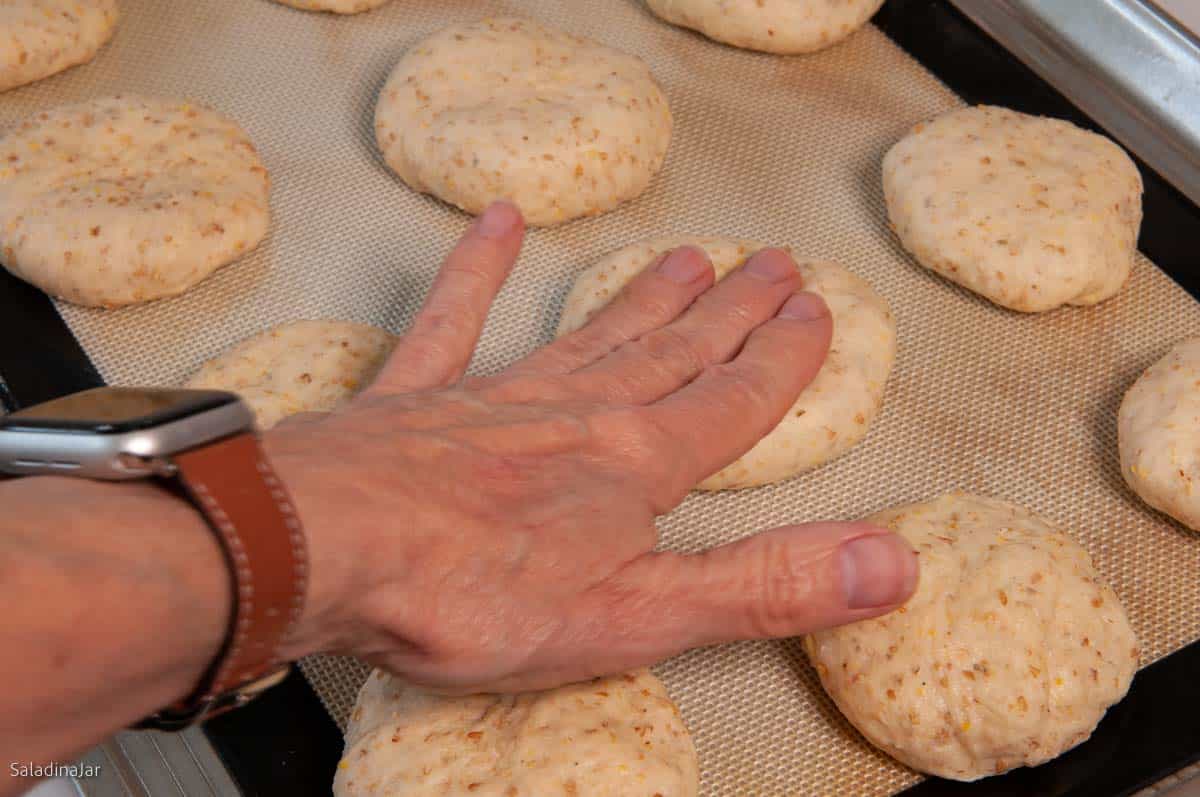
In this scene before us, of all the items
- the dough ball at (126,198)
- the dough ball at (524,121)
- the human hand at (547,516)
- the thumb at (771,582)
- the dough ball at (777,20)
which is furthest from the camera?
the dough ball at (777,20)

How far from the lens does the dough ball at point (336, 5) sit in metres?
2.27

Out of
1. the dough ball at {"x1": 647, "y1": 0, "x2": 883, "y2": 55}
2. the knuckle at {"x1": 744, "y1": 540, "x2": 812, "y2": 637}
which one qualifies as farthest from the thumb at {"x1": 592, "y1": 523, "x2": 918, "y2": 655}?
the dough ball at {"x1": 647, "y1": 0, "x2": 883, "y2": 55}

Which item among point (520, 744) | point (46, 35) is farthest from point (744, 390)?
point (46, 35)

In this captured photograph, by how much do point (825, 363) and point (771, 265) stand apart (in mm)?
160

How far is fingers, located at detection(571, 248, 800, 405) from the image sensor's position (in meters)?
1.46

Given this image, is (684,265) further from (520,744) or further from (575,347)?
(520,744)

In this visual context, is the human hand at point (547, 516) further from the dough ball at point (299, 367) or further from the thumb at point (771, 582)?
the dough ball at point (299, 367)

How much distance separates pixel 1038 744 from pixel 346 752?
0.78 m

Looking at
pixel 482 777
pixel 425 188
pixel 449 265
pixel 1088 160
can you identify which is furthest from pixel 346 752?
pixel 1088 160

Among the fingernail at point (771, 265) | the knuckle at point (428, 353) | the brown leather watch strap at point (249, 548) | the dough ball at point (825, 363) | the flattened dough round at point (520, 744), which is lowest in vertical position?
the flattened dough round at point (520, 744)

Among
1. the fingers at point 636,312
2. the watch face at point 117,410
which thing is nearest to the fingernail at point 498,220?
the fingers at point 636,312

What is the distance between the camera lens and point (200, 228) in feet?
6.04

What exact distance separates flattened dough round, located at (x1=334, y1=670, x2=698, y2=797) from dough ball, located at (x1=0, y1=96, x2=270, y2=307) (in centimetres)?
80

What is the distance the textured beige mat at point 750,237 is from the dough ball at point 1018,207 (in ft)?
0.23
